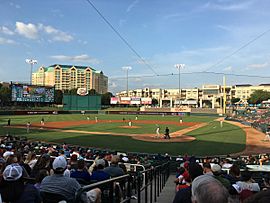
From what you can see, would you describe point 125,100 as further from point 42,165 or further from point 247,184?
point 247,184

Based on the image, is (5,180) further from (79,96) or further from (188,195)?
(79,96)

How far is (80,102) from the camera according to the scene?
86312 mm

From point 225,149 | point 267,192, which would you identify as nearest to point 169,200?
point 267,192

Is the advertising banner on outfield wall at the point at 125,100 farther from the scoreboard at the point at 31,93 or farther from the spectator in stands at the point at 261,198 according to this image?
the spectator in stands at the point at 261,198

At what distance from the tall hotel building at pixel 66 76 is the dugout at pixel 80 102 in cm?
7213

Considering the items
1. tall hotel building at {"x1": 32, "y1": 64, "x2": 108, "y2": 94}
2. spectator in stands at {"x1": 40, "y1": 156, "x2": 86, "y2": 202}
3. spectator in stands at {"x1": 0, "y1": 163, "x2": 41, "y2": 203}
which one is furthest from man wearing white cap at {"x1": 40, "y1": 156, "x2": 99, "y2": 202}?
tall hotel building at {"x1": 32, "y1": 64, "x2": 108, "y2": 94}

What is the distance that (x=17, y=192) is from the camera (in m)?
3.51

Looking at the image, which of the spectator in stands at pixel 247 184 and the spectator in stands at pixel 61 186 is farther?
the spectator in stands at pixel 247 184

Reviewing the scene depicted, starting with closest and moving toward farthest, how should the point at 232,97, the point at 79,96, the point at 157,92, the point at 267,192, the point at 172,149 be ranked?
the point at 267,192 < the point at 172,149 < the point at 79,96 < the point at 232,97 < the point at 157,92

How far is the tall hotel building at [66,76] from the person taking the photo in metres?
154

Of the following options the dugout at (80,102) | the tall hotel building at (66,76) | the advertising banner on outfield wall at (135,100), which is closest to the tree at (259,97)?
the advertising banner on outfield wall at (135,100)

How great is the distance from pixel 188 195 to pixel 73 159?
5.07m

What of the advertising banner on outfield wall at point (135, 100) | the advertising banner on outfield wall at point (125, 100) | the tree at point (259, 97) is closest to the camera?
the advertising banner on outfield wall at point (135, 100)

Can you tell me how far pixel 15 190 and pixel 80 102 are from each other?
84.4m
